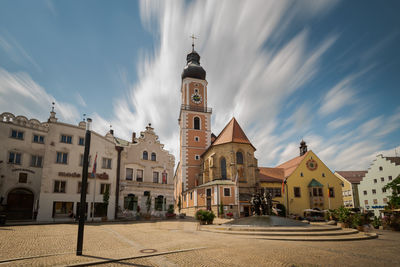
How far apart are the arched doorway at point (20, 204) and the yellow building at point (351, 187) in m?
64.1

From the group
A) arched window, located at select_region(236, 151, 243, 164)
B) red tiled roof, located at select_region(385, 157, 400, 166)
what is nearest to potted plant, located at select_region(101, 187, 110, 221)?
arched window, located at select_region(236, 151, 243, 164)

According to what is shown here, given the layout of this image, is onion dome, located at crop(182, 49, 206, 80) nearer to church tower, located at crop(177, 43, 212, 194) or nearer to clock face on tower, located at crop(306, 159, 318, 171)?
church tower, located at crop(177, 43, 212, 194)

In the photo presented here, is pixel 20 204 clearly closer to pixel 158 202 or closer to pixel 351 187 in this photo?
pixel 158 202

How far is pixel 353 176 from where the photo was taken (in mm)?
63062

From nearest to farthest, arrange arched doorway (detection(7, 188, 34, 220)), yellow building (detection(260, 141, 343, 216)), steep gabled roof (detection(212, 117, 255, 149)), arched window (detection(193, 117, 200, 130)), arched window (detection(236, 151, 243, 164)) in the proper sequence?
arched doorway (detection(7, 188, 34, 220)), arched window (detection(236, 151, 243, 164)), steep gabled roof (detection(212, 117, 255, 149)), yellow building (detection(260, 141, 343, 216)), arched window (detection(193, 117, 200, 130))

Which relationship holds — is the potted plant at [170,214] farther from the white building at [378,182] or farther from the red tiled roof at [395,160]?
the red tiled roof at [395,160]

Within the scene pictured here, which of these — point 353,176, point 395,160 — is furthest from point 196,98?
point 353,176

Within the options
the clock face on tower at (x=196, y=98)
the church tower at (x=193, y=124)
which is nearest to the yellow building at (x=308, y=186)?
the church tower at (x=193, y=124)

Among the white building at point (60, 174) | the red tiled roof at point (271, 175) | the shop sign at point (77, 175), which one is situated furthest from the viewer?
the red tiled roof at point (271, 175)

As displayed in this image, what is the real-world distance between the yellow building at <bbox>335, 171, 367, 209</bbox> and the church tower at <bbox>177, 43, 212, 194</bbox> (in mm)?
37813

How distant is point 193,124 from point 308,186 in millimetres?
25937

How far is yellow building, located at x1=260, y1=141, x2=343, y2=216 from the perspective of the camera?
44.5 m

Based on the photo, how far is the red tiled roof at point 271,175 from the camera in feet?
153

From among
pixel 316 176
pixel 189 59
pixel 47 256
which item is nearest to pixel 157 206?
pixel 47 256
